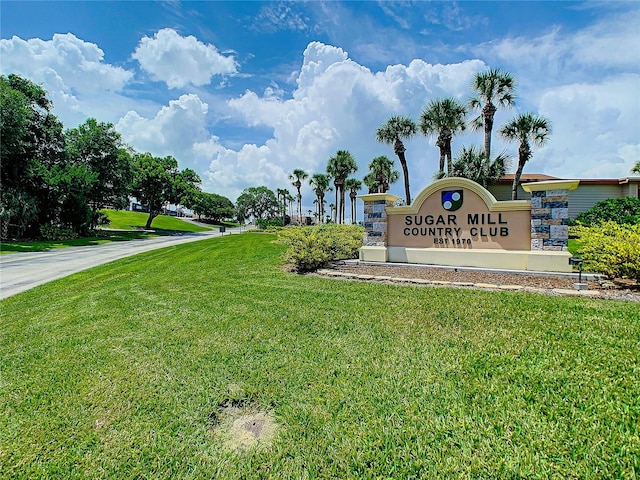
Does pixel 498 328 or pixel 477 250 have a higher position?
pixel 477 250

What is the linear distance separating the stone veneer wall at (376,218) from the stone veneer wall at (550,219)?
381 centimetres

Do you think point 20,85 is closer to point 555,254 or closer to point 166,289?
point 166,289

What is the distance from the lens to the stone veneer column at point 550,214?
7797 mm

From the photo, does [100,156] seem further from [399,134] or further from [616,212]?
[616,212]

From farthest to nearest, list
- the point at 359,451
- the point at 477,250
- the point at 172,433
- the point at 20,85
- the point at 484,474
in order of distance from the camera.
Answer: the point at 20,85 → the point at 477,250 → the point at 172,433 → the point at 359,451 → the point at 484,474

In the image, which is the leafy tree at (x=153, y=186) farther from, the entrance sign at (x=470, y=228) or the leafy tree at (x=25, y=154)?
the entrance sign at (x=470, y=228)

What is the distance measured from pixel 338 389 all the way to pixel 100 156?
33.3 metres

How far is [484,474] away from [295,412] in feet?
4.35

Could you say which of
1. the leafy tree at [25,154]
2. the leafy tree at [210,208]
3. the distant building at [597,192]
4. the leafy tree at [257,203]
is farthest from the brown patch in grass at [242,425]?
the leafy tree at [257,203]

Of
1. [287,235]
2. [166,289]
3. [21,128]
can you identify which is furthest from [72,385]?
[21,128]

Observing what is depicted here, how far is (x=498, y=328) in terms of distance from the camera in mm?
3945

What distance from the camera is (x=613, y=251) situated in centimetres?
637

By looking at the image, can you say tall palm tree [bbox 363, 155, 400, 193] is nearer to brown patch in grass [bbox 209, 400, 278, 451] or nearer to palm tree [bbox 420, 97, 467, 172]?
palm tree [bbox 420, 97, 467, 172]

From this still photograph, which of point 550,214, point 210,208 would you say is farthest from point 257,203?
point 550,214
